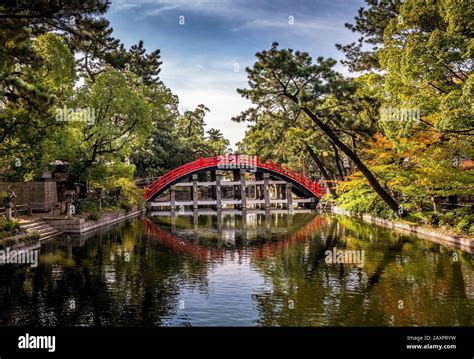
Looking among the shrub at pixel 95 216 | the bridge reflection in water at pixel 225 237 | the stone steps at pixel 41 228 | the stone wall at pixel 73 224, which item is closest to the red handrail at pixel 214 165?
the bridge reflection in water at pixel 225 237

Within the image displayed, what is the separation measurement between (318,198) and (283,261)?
29802 mm

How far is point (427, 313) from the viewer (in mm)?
8727

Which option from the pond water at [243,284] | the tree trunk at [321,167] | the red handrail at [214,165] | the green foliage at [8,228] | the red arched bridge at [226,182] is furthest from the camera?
the red arched bridge at [226,182]

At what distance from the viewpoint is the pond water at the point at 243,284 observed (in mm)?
8703

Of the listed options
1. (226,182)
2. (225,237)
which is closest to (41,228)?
(225,237)

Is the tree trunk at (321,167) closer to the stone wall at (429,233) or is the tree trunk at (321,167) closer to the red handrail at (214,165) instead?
the red handrail at (214,165)

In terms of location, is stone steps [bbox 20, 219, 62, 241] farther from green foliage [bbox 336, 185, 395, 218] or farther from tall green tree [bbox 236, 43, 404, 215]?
green foliage [bbox 336, 185, 395, 218]

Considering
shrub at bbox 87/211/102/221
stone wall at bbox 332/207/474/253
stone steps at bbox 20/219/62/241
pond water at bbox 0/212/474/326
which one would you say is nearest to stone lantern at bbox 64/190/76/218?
stone steps at bbox 20/219/62/241

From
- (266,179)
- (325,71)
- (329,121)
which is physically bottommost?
(266,179)

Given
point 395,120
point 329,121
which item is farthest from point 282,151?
point 395,120

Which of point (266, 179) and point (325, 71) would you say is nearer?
point (325, 71)

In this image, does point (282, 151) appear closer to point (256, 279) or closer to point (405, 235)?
point (405, 235)

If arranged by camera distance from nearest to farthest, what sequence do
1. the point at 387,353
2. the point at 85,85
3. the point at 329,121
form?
the point at 387,353 < the point at 329,121 < the point at 85,85

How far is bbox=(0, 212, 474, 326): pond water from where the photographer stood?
8.70 meters
